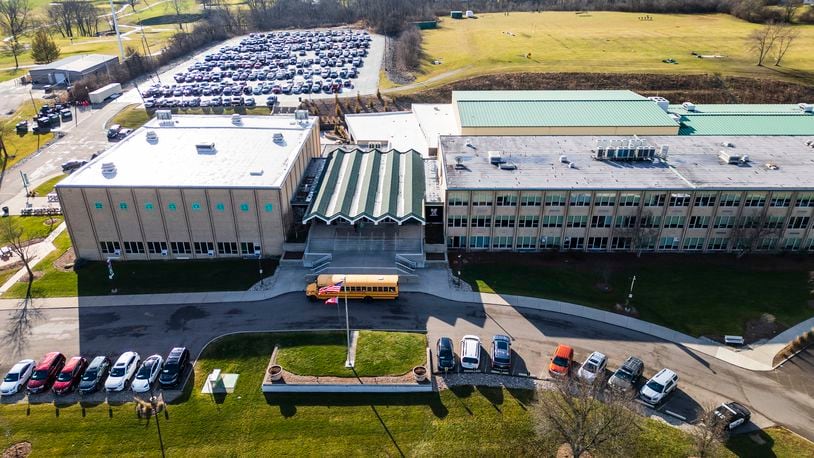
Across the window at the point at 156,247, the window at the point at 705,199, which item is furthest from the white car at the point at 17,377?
the window at the point at 705,199

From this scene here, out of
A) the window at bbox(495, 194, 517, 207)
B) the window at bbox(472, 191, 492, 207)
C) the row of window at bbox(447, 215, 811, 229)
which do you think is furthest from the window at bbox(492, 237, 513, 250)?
the window at bbox(472, 191, 492, 207)

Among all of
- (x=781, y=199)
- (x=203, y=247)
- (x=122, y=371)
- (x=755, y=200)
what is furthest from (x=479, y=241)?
(x=122, y=371)

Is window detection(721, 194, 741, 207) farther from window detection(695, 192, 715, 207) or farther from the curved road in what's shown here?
the curved road

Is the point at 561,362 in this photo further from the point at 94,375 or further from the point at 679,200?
the point at 94,375

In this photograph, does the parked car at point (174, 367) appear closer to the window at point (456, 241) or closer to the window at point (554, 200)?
the window at point (456, 241)

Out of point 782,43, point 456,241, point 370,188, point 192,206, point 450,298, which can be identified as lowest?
point 450,298

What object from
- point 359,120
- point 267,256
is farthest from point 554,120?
point 267,256
